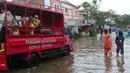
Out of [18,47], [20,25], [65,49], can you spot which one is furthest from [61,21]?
[18,47]

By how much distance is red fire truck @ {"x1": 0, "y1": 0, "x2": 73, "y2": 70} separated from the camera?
35.4 feet

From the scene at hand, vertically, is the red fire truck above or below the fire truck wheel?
above

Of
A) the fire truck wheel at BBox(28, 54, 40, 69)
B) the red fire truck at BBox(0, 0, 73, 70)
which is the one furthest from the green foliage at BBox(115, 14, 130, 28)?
the fire truck wheel at BBox(28, 54, 40, 69)

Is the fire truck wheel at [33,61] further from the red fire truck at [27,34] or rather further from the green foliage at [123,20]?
the green foliage at [123,20]

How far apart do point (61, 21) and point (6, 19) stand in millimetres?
6230

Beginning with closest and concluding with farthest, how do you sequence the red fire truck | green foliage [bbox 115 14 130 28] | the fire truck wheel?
the red fire truck, the fire truck wheel, green foliage [bbox 115 14 130 28]

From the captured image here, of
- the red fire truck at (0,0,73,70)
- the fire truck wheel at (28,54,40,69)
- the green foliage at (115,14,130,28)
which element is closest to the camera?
the red fire truck at (0,0,73,70)

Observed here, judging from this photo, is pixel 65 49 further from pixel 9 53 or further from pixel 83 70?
pixel 9 53

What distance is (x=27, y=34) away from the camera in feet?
39.9

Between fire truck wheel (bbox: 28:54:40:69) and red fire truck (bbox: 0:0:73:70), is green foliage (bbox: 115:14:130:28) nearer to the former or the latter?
red fire truck (bbox: 0:0:73:70)

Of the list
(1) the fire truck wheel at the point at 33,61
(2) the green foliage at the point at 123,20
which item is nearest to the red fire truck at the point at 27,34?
(1) the fire truck wheel at the point at 33,61

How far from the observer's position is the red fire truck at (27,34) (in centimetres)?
1078

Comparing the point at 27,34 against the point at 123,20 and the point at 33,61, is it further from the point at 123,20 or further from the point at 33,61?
the point at 123,20

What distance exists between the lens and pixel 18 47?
36.9 feet
